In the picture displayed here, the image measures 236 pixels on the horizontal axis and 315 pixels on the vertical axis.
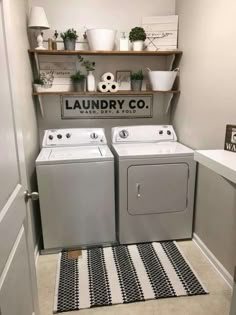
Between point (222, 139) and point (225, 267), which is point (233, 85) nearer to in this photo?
point (222, 139)

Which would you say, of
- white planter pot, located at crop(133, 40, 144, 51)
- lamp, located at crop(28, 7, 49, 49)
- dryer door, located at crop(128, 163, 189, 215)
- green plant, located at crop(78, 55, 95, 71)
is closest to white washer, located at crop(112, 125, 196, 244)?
dryer door, located at crop(128, 163, 189, 215)

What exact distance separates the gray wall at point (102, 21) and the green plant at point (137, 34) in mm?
207

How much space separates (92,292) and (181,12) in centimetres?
265

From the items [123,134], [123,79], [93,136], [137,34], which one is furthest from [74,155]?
[137,34]

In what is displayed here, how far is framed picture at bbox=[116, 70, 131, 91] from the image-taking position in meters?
Result: 2.91

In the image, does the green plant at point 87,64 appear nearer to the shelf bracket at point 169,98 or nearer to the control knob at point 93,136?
the control knob at point 93,136

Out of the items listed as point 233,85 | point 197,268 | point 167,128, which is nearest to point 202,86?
point 233,85

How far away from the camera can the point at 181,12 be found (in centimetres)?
262

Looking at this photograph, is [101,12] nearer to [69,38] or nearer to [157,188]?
[69,38]

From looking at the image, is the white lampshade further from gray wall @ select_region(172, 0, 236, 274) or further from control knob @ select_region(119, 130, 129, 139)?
gray wall @ select_region(172, 0, 236, 274)

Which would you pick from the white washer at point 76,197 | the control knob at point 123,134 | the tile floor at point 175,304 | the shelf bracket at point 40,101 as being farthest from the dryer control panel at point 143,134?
the tile floor at point 175,304

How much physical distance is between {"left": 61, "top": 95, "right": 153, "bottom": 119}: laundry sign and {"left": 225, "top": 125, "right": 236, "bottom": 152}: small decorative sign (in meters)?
1.38

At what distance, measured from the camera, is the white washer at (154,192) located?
7.66 ft

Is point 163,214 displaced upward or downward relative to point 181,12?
downward
